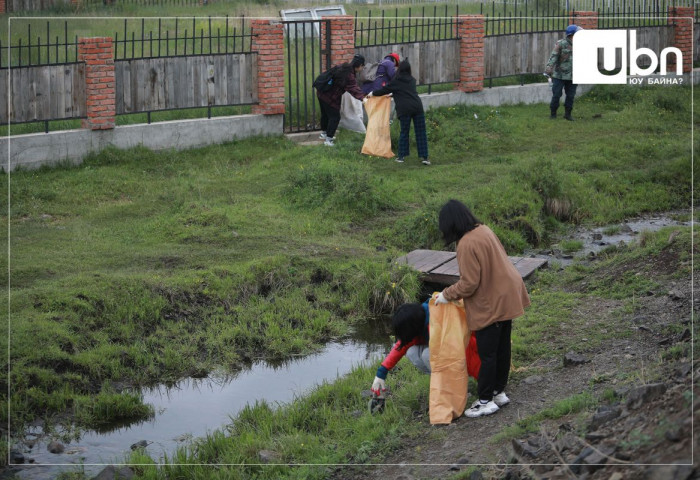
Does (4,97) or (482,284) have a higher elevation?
(4,97)

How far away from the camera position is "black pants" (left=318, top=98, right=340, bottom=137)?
15032 mm

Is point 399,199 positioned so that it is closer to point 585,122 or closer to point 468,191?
point 468,191

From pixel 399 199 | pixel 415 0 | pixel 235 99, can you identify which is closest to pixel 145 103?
pixel 235 99

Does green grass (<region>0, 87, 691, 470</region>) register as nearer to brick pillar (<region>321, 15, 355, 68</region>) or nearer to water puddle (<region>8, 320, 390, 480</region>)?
water puddle (<region>8, 320, 390, 480</region>)

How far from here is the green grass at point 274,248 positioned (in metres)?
7.56

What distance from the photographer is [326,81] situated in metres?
14.7

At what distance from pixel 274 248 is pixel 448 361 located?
4.77 m

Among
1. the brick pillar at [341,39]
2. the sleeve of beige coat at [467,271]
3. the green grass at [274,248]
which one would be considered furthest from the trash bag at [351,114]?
the sleeve of beige coat at [467,271]

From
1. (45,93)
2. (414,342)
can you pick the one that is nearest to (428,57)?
(45,93)

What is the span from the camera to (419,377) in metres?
7.42

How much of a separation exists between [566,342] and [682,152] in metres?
8.51

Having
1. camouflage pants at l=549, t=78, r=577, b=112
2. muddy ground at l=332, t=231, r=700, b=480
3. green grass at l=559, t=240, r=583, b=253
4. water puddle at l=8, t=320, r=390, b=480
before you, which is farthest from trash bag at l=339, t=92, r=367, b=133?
muddy ground at l=332, t=231, r=700, b=480

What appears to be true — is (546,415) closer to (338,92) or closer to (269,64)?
(338,92)

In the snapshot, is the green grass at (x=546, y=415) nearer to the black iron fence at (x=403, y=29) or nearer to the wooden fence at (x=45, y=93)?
the wooden fence at (x=45, y=93)
